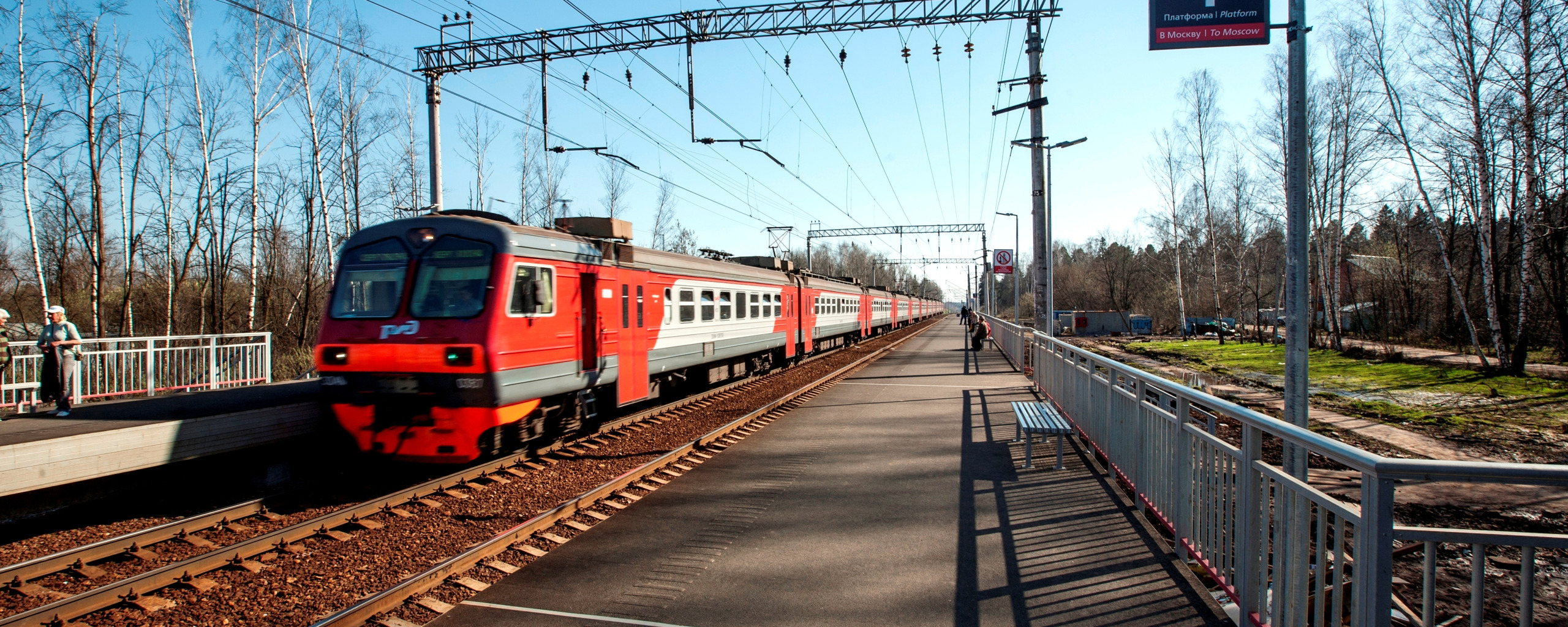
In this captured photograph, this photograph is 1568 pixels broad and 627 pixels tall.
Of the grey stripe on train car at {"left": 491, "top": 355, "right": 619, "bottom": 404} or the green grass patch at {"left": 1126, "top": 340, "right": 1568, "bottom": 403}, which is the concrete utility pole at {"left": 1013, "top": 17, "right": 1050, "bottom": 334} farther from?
the grey stripe on train car at {"left": 491, "top": 355, "right": 619, "bottom": 404}

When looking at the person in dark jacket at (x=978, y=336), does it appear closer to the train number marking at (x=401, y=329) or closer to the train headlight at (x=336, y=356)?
the train number marking at (x=401, y=329)

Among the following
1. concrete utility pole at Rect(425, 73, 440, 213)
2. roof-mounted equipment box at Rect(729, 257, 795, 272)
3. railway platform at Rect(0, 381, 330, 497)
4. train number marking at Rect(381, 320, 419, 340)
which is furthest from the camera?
roof-mounted equipment box at Rect(729, 257, 795, 272)

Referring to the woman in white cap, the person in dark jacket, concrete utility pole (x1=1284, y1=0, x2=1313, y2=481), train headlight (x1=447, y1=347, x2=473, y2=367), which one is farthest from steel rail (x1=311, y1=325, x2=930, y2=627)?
the person in dark jacket

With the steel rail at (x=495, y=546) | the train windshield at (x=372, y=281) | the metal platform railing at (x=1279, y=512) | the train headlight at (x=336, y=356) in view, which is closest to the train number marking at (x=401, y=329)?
the train windshield at (x=372, y=281)

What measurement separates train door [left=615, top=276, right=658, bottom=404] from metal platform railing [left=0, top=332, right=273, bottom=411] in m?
5.98

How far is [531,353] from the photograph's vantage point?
761 centimetres

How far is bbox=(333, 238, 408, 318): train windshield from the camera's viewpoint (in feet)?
24.1

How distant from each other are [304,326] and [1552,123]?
30165 mm

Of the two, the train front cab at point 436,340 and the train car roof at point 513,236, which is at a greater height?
the train car roof at point 513,236

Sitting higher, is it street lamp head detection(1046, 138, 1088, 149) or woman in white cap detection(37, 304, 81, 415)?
street lamp head detection(1046, 138, 1088, 149)

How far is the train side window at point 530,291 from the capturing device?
735 cm

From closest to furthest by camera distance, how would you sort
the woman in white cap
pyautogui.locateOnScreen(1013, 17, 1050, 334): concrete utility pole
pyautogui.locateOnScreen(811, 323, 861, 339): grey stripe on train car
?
the woman in white cap
pyautogui.locateOnScreen(1013, 17, 1050, 334): concrete utility pole
pyautogui.locateOnScreen(811, 323, 861, 339): grey stripe on train car

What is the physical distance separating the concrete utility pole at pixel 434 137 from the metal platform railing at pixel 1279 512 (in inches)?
347

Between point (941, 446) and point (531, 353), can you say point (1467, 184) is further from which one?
point (531, 353)
